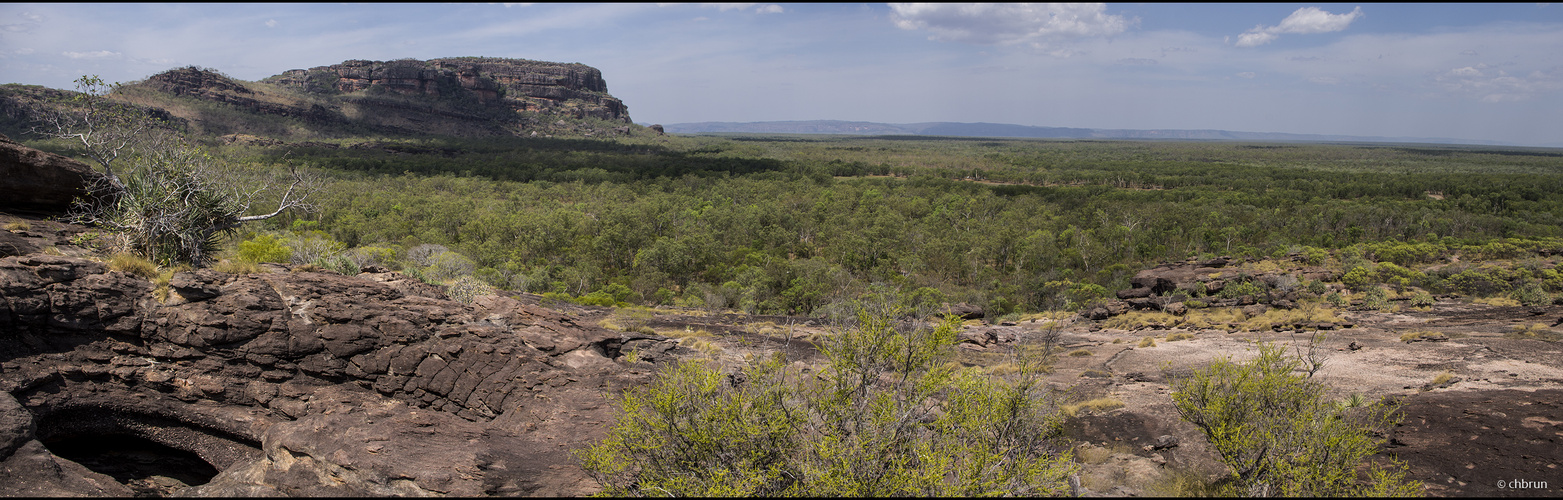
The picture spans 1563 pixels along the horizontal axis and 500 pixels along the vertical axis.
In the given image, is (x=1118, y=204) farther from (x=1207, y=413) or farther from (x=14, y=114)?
(x=14, y=114)

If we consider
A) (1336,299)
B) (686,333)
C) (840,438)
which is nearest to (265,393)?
(840,438)

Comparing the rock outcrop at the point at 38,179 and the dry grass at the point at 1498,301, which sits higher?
the rock outcrop at the point at 38,179

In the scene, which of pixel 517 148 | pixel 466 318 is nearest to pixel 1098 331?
pixel 466 318

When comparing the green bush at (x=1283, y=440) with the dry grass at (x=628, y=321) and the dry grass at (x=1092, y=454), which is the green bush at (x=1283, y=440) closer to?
the dry grass at (x=1092, y=454)

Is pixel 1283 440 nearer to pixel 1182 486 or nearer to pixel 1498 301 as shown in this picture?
pixel 1182 486

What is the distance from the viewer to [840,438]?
10242 millimetres

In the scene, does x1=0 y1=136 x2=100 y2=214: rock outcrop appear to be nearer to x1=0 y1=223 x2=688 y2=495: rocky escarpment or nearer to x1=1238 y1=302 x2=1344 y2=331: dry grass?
x1=0 y1=223 x2=688 y2=495: rocky escarpment

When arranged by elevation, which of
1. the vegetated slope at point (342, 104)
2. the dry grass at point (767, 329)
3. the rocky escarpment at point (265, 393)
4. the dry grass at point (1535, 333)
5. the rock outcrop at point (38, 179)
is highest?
the vegetated slope at point (342, 104)

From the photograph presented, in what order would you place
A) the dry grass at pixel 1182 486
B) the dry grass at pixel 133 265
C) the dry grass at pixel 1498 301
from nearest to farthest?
the dry grass at pixel 1182 486
the dry grass at pixel 133 265
the dry grass at pixel 1498 301

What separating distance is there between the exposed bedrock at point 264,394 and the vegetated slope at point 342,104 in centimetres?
10984

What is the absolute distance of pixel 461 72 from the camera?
199250mm

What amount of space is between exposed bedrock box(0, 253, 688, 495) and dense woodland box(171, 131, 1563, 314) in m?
8.75

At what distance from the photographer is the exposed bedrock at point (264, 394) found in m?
10.1

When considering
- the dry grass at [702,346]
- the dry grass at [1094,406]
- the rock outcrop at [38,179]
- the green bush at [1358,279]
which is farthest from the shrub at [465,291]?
the green bush at [1358,279]
